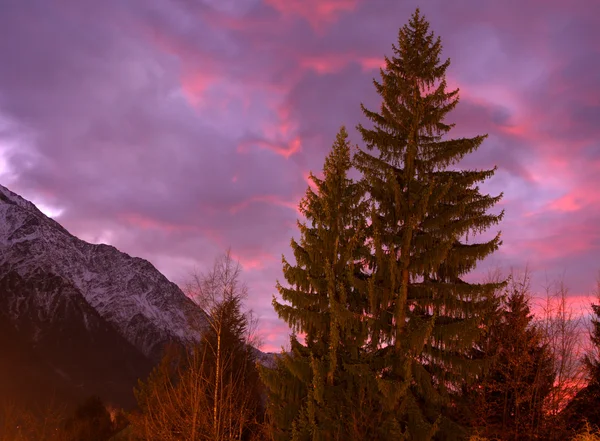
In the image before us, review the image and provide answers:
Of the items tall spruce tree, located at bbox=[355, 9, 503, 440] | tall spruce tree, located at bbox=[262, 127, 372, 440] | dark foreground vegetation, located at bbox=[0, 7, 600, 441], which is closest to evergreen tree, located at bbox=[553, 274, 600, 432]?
dark foreground vegetation, located at bbox=[0, 7, 600, 441]

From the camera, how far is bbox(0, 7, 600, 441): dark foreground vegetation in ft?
64.5

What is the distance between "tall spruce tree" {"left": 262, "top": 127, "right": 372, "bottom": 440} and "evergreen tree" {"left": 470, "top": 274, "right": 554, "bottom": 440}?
7016 mm

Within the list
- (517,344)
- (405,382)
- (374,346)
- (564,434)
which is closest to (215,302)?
(374,346)

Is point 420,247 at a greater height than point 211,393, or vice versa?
point 420,247

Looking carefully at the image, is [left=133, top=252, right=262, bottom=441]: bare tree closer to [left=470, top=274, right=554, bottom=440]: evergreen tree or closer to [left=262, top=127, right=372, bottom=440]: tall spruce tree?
[left=262, top=127, right=372, bottom=440]: tall spruce tree

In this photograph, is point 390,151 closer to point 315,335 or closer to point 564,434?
point 315,335

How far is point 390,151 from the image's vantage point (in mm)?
24000

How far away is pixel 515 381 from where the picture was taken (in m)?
24.2

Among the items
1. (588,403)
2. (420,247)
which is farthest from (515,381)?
(420,247)

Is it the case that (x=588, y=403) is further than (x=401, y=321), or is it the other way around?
(x=588, y=403)

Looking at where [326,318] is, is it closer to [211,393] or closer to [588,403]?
[211,393]

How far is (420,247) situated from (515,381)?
864 cm

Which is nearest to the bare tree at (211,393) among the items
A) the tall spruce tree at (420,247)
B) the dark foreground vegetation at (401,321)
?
the dark foreground vegetation at (401,321)

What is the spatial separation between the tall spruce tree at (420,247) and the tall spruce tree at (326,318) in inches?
36.7
